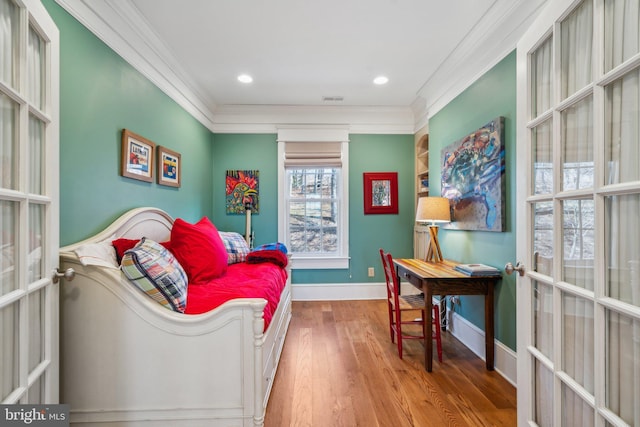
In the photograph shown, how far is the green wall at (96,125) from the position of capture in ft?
5.14

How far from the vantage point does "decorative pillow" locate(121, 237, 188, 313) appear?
4.61 feet

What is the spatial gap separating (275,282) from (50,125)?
166 cm

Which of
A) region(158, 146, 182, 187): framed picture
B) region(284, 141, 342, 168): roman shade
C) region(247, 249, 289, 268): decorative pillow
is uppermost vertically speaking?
region(284, 141, 342, 168): roman shade

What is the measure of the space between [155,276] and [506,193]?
2340 mm

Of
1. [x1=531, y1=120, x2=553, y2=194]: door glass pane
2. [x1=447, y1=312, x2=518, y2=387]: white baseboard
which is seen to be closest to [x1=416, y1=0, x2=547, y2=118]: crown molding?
[x1=531, y1=120, x2=553, y2=194]: door glass pane

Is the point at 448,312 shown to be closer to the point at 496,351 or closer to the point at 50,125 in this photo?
the point at 496,351

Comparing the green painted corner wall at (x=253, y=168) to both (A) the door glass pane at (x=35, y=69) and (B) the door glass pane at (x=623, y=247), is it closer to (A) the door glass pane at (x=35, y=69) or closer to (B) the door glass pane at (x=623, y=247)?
(A) the door glass pane at (x=35, y=69)

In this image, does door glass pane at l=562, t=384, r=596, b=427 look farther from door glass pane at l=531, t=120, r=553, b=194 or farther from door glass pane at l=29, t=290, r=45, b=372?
door glass pane at l=29, t=290, r=45, b=372

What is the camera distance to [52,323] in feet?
3.90

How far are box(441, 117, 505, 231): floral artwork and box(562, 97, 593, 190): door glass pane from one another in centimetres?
116

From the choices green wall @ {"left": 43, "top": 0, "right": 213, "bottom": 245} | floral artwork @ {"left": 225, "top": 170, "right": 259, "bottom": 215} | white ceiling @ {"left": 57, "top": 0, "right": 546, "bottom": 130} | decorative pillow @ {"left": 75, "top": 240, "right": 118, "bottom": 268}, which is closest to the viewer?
decorative pillow @ {"left": 75, "top": 240, "right": 118, "bottom": 268}

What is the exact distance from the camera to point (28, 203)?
102cm

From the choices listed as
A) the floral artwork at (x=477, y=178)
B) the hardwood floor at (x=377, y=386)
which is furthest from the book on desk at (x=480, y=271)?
the hardwood floor at (x=377, y=386)

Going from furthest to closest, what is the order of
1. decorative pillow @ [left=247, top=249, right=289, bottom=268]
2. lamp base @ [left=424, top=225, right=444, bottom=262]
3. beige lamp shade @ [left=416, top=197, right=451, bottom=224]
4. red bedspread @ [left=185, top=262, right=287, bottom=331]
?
1. decorative pillow @ [left=247, top=249, right=289, bottom=268]
2. lamp base @ [left=424, top=225, right=444, bottom=262]
3. beige lamp shade @ [left=416, top=197, right=451, bottom=224]
4. red bedspread @ [left=185, top=262, right=287, bottom=331]
